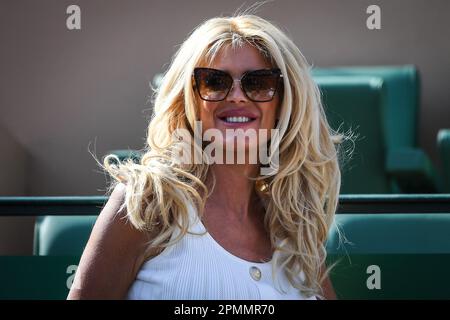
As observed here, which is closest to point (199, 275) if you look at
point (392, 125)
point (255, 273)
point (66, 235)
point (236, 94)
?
point (255, 273)

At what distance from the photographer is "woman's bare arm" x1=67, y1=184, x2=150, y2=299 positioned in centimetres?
165

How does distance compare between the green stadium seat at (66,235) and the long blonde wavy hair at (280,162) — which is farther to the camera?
the green stadium seat at (66,235)

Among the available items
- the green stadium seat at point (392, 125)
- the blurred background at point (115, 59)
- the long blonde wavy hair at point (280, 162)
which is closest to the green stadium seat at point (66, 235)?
the long blonde wavy hair at point (280, 162)

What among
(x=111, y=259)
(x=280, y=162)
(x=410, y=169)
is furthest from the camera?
(x=410, y=169)

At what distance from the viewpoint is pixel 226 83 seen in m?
1.85

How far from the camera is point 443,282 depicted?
80.1 inches

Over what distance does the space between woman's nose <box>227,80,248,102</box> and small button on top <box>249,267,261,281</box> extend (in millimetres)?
351

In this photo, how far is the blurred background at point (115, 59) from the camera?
3771mm

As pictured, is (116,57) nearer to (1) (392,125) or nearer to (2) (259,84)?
(1) (392,125)

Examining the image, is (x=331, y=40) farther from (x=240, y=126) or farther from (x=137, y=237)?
(x=137, y=237)

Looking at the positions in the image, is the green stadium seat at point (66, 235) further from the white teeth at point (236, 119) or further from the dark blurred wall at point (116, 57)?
the dark blurred wall at point (116, 57)

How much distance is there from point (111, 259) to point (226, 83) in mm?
451

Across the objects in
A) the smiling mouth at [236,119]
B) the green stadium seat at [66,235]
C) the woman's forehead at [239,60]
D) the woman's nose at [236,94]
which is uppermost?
the woman's forehead at [239,60]

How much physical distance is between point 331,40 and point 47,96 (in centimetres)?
124
